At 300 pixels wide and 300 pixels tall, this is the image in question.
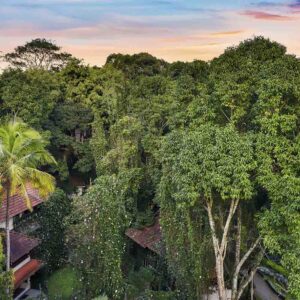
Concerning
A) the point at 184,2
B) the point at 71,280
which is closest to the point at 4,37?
the point at 184,2

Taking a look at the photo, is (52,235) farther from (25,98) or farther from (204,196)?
(25,98)

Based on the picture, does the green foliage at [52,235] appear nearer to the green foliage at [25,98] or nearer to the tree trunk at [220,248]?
the tree trunk at [220,248]

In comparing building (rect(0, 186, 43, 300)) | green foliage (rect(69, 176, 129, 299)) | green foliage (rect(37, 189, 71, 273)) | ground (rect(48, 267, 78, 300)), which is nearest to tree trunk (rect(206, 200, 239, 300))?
green foliage (rect(69, 176, 129, 299))

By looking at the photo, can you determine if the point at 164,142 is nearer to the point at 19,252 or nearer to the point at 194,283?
the point at 194,283

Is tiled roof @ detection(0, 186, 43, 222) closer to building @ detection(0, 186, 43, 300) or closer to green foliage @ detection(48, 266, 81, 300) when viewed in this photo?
building @ detection(0, 186, 43, 300)

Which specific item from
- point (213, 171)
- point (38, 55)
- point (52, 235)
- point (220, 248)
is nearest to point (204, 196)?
point (213, 171)
